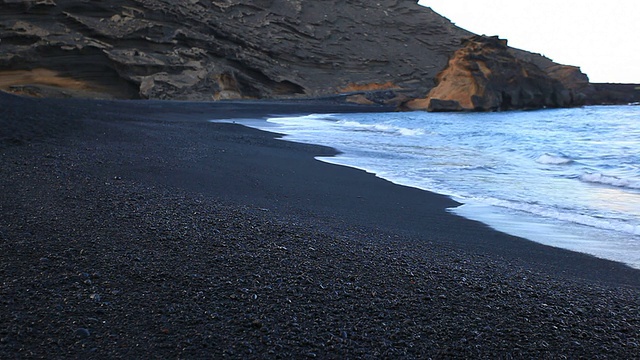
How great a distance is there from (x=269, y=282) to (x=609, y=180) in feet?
17.8

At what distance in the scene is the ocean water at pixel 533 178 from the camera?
12.6 ft

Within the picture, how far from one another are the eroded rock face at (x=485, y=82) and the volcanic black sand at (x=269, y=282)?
25494 mm

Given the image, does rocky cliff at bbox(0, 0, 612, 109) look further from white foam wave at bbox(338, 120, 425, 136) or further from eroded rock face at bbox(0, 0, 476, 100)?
white foam wave at bbox(338, 120, 425, 136)

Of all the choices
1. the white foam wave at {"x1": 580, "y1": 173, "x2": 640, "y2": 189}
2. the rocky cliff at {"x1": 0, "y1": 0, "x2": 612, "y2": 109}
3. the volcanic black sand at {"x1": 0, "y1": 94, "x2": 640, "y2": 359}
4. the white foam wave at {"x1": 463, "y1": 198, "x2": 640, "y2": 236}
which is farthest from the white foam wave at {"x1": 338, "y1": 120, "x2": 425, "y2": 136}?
the rocky cliff at {"x1": 0, "y1": 0, "x2": 612, "y2": 109}

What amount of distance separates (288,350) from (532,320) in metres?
0.88

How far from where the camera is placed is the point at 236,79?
1176 inches

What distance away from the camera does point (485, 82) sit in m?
28.4

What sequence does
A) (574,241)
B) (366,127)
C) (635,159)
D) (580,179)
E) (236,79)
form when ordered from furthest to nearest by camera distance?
(236,79)
(366,127)
(635,159)
(580,179)
(574,241)

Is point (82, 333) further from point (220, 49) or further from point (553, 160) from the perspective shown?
point (220, 49)

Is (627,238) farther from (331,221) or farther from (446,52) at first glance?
(446,52)

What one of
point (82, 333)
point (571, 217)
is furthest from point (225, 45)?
point (82, 333)

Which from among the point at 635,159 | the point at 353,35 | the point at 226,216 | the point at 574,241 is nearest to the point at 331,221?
the point at 226,216

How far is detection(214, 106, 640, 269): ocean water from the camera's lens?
3.84m

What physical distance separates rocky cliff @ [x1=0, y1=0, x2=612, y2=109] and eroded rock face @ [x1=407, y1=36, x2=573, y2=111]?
2.62 m
